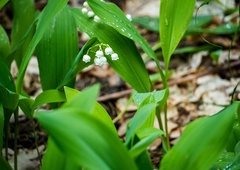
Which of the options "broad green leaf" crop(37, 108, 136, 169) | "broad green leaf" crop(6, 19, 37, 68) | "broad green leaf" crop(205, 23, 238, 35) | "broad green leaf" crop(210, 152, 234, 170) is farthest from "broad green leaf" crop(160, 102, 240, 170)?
"broad green leaf" crop(205, 23, 238, 35)

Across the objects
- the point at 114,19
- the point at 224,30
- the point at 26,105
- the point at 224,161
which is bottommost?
the point at 224,30

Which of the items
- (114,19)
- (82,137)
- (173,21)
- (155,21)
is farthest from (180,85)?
(82,137)

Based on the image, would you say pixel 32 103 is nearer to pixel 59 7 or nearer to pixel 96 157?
pixel 59 7

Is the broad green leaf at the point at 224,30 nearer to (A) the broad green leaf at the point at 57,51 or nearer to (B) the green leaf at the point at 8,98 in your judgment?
(A) the broad green leaf at the point at 57,51

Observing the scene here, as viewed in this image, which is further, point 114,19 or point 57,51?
point 57,51

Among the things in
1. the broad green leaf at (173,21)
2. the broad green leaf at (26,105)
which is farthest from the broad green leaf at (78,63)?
the broad green leaf at (173,21)

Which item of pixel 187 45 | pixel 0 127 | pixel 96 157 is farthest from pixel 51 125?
pixel 187 45

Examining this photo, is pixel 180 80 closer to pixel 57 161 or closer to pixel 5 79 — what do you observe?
pixel 5 79
